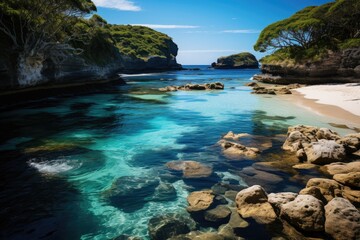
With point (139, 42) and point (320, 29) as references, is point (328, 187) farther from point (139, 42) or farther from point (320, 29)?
point (139, 42)

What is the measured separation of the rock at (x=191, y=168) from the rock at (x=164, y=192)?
104cm

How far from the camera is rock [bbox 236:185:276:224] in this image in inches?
286

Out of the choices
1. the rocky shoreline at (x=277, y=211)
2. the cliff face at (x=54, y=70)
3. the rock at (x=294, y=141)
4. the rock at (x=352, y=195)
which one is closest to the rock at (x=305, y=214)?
the rocky shoreline at (x=277, y=211)

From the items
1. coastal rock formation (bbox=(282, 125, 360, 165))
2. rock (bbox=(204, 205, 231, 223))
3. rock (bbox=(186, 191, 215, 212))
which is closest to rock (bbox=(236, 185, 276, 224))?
rock (bbox=(204, 205, 231, 223))

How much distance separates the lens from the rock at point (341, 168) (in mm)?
9656

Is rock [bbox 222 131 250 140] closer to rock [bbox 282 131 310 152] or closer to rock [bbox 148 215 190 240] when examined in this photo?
rock [bbox 282 131 310 152]

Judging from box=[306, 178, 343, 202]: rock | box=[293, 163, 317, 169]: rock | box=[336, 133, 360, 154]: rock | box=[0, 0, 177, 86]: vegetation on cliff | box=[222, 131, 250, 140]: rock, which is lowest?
box=[222, 131, 250, 140]: rock

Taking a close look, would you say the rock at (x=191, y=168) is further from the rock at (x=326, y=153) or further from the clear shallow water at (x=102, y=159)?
the rock at (x=326, y=153)

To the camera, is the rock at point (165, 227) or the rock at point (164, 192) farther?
the rock at point (164, 192)

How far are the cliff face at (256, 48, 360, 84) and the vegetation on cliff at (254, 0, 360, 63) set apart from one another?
44.6 inches

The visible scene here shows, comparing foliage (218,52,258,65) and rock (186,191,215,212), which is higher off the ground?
foliage (218,52,258,65)

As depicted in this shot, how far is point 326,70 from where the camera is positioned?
139 ft

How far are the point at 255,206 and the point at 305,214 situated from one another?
1.38 metres

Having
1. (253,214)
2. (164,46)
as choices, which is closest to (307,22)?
(253,214)
